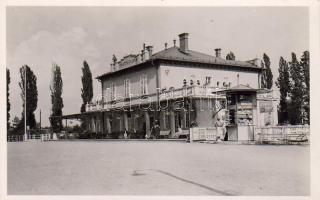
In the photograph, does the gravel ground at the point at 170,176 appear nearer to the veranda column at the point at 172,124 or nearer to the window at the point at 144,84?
the veranda column at the point at 172,124

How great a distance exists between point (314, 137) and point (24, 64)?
34.1ft

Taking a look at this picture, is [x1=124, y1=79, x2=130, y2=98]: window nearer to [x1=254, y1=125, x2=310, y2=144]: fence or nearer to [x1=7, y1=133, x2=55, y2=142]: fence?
[x1=7, y1=133, x2=55, y2=142]: fence

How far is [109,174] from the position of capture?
11836 mm

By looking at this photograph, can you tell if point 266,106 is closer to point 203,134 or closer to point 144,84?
point 203,134

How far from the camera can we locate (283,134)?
19406 millimetres

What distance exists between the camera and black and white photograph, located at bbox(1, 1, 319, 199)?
1079 cm

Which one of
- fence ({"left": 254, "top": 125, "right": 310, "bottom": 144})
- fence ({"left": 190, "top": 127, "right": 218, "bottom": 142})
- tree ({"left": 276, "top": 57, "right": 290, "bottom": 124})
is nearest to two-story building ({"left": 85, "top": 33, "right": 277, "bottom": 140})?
tree ({"left": 276, "top": 57, "right": 290, "bottom": 124})

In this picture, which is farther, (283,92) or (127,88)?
(127,88)

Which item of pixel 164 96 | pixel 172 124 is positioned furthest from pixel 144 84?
pixel 172 124

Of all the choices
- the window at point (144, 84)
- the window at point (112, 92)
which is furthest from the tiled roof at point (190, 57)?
the window at point (112, 92)

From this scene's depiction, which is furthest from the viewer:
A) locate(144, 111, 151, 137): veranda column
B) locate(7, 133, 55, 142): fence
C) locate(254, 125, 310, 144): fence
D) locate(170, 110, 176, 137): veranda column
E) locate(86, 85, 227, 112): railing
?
locate(7, 133, 55, 142): fence

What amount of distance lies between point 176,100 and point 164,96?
5.14 ft

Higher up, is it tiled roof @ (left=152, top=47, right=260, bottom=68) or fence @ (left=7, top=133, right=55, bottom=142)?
tiled roof @ (left=152, top=47, right=260, bottom=68)

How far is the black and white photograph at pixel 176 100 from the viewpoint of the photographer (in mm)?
10789
